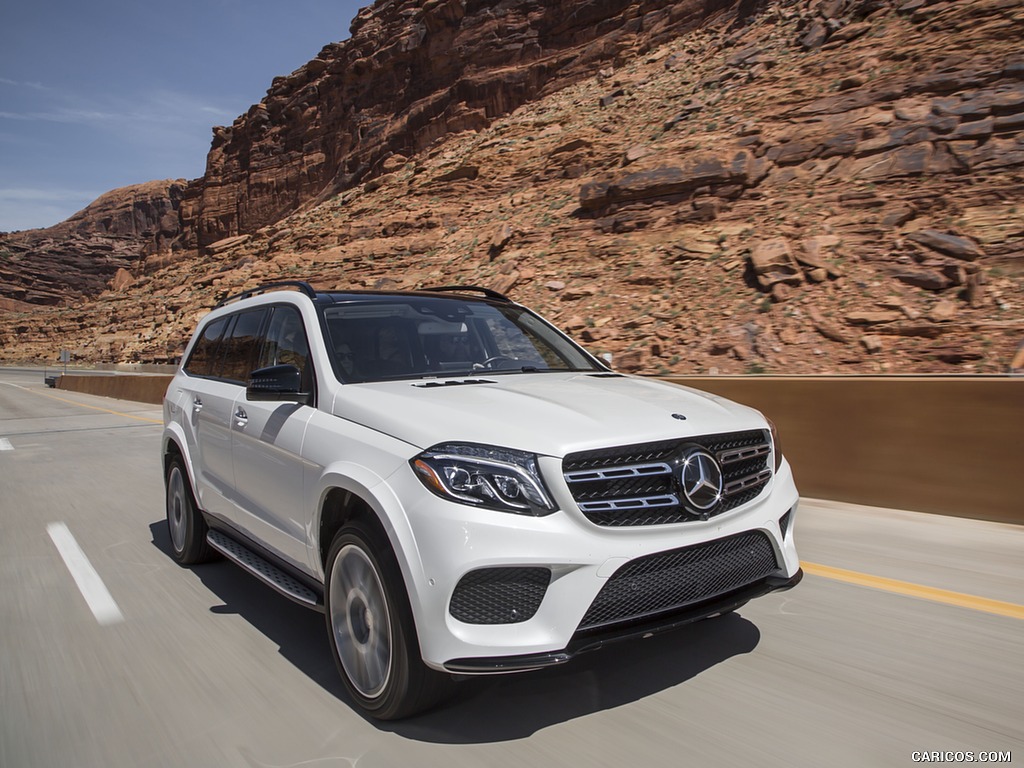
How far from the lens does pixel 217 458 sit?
488 centimetres

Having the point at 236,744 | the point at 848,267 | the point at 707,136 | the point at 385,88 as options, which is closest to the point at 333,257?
the point at 707,136

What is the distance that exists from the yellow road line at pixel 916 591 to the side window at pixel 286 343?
3150 mm

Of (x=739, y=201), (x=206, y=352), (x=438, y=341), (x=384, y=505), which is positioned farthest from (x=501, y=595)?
(x=739, y=201)

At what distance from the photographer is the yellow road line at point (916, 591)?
4.29 meters

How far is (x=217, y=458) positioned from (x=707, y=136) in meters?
25.3

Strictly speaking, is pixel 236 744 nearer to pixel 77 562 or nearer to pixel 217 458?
pixel 217 458

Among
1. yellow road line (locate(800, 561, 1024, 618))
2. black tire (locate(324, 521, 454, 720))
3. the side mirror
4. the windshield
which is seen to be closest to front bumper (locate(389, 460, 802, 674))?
black tire (locate(324, 521, 454, 720))

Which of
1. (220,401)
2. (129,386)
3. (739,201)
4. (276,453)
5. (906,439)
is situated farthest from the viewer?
(129,386)

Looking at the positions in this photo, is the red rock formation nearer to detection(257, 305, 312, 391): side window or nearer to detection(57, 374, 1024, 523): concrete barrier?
detection(57, 374, 1024, 523): concrete barrier

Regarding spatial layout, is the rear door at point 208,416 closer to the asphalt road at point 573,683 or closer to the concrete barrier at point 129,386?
the asphalt road at point 573,683

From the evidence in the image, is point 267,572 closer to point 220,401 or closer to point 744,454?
point 220,401

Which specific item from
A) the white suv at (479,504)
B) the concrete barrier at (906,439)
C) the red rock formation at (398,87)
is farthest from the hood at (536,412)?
the red rock formation at (398,87)

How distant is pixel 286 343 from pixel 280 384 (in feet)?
2.23

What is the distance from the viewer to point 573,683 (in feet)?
11.2
